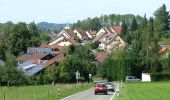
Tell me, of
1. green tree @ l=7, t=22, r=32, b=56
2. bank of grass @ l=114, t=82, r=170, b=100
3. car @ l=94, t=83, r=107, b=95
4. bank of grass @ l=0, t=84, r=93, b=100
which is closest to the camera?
bank of grass @ l=114, t=82, r=170, b=100

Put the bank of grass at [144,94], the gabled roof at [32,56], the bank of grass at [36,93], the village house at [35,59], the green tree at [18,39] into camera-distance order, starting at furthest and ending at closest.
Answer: the green tree at [18,39]
the gabled roof at [32,56]
the village house at [35,59]
the bank of grass at [36,93]
the bank of grass at [144,94]

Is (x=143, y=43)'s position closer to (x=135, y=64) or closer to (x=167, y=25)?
(x=135, y=64)

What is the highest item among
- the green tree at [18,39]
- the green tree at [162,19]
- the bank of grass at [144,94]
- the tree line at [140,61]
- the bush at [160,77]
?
the green tree at [162,19]

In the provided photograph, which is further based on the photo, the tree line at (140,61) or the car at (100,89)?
the tree line at (140,61)

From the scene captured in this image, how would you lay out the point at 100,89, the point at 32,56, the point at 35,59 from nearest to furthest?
the point at 100,89 < the point at 35,59 < the point at 32,56

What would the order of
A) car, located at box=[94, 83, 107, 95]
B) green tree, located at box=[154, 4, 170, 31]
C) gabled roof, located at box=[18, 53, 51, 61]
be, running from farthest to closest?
green tree, located at box=[154, 4, 170, 31]
gabled roof, located at box=[18, 53, 51, 61]
car, located at box=[94, 83, 107, 95]

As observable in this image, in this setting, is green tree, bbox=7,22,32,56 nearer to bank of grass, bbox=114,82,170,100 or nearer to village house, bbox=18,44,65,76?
village house, bbox=18,44,65,76

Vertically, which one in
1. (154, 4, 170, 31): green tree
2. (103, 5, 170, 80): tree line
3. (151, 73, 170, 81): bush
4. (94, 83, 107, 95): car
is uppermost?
(154, 4, 170, 31): green tree

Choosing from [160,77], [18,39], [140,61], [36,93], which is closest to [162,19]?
[18,39]

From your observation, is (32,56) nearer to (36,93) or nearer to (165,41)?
(165,41)

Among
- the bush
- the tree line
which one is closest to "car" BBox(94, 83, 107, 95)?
the bush

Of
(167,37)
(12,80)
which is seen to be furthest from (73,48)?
(167,37)

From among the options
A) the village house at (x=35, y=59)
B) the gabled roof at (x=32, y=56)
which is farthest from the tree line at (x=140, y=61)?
the gabled roof at (x=32, y=56)

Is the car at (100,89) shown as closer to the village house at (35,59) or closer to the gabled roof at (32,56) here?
the village house at (35,59)
